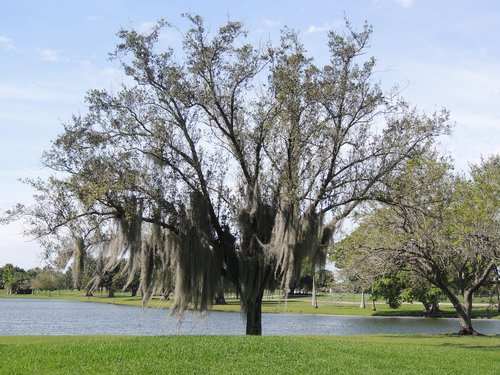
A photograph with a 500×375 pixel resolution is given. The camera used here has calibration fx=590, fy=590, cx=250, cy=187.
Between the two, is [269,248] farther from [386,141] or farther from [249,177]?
[386,141]

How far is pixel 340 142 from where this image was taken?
17000 millimetres

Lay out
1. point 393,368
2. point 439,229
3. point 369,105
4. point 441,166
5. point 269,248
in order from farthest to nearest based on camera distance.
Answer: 1. point 439,229
2. point 441,166
3. point 369,105
4. point 269,248
5. point 393,368

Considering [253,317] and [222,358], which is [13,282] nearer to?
[253,317]

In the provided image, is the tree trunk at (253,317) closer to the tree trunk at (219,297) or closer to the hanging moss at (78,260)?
the tree trunk at (219,297)

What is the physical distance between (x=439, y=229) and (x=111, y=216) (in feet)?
42.9

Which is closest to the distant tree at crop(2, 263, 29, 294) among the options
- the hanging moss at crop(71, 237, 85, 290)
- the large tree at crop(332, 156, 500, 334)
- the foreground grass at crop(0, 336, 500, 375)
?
the large tree at crop(332, 156, 500, 334)

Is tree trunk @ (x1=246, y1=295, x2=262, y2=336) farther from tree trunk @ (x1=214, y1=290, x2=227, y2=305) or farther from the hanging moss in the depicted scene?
the hanging moss

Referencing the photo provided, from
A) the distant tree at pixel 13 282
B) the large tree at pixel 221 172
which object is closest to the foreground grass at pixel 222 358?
the large tree at pixel 221 172

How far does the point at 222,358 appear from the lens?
458 inches

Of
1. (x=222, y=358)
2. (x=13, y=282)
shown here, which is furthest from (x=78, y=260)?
(x=13, y=282)

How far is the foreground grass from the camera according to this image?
10773 millimetres

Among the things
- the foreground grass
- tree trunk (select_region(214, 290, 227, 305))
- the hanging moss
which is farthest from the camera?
tree trunk (select_region(214, 290, 227, 305))

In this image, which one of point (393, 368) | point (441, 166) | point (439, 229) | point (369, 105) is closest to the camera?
point (393, 368)

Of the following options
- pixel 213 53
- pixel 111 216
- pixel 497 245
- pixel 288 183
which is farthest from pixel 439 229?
pixel 111 216
